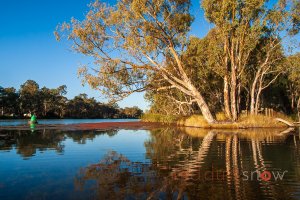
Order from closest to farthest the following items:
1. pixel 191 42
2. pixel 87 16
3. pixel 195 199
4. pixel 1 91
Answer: pixel 195 199, pixel 87 16, pixel 191 42, pixel 1 91

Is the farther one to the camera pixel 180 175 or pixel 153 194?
pixel 180 175

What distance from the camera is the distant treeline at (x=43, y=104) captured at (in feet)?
312

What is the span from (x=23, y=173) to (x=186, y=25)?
2675cm

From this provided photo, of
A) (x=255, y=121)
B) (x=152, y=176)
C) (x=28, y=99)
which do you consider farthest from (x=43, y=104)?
(x=152, y=176)

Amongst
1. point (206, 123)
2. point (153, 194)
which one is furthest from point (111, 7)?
point (153, 194)

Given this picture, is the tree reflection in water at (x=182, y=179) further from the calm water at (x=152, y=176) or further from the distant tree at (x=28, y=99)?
the distant tree at (x=28, y=99)

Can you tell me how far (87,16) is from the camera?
2980 centimetres

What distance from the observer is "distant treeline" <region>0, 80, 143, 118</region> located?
312ft

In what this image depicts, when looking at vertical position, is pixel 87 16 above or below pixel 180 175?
above

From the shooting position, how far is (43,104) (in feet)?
351

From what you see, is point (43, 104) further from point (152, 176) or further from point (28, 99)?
point (152, 176)

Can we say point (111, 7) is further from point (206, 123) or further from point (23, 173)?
point (23, 173)

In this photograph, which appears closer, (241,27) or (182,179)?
(182,179)

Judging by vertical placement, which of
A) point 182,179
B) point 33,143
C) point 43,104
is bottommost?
point 182,179
